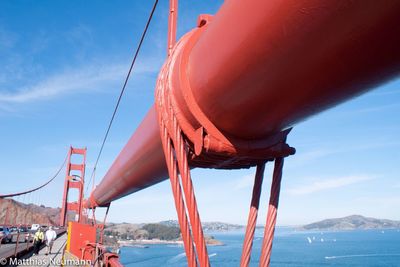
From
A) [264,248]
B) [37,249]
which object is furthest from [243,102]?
[37,249]

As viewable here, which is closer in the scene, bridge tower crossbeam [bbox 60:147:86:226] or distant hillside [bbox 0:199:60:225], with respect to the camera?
bridge tower crossbeam [bbox 60:147:86:226]

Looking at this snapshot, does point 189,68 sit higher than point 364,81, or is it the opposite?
point 189,68

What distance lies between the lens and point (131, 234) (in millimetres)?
143750

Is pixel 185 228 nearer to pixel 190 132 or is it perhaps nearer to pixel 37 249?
pixel 190 132

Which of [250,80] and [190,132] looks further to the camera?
[190,132]

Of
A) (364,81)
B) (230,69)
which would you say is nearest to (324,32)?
(364,81)

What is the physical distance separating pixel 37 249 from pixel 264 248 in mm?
13354

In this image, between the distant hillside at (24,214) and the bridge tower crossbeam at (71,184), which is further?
the distant hillside at (24,214)

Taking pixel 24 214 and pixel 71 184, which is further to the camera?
pixel 24 214

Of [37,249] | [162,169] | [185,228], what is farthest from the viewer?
[37,249]

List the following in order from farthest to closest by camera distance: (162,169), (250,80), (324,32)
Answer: (162,169)
(250,80)
(324,32)

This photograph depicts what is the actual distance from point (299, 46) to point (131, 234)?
152652mm

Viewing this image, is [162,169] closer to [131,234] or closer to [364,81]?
[364,81]

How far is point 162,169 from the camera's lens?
75.9 inches
